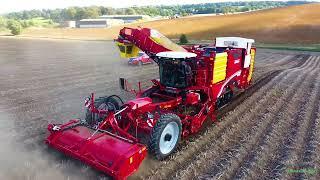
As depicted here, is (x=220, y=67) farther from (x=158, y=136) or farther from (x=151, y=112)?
(x=158, y=136)

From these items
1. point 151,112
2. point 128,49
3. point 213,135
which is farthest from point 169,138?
point 128,49

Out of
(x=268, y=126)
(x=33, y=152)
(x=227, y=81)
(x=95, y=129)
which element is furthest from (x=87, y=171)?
(x=227, y=81)

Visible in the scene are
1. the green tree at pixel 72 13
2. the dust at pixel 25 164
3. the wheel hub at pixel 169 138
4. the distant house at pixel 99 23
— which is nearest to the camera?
the dust at pixel 25 164

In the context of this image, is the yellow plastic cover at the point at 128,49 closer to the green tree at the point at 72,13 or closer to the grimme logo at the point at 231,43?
the grimme logo at the point at 231,43

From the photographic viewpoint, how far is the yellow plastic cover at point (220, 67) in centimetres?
→ 1033

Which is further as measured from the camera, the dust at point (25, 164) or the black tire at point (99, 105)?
the black tire at point (99, 105)

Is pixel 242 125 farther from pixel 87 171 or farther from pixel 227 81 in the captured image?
pixel 87 171

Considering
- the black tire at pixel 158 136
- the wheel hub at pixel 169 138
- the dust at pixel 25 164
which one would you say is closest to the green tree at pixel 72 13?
the dust at pixel 25 164

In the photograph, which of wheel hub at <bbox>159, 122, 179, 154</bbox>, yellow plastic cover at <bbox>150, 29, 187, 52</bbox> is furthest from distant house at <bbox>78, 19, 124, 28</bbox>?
wheel hub at <bbox>159, 122, 179, 154</bbox>

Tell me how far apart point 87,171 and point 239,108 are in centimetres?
669

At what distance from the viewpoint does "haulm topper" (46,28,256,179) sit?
6.76m

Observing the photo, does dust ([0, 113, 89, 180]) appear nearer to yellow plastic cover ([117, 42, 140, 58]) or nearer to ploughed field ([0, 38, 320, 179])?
ploughed field ([0, 38, 320, 179])

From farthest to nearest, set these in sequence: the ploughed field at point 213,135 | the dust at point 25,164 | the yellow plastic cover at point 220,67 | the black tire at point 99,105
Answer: the yellow plastic cover at point 220,67, the black tire at point 99,105, the ploughed field at point 213,135, the dust at point 25,164

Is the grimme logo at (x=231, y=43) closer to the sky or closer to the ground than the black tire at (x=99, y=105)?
closer to the sky
